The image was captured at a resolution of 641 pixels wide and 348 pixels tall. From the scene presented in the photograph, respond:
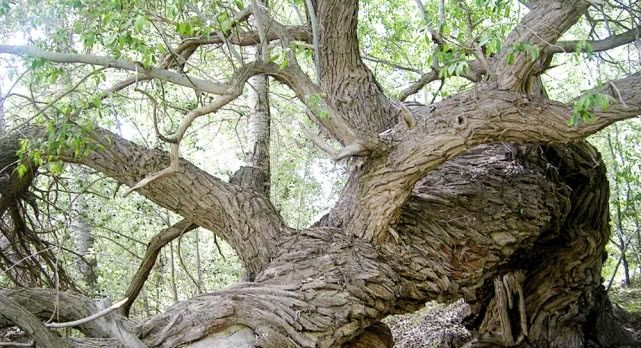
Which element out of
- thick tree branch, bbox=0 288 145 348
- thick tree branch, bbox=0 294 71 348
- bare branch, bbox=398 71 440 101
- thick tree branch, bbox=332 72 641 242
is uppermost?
bare branch, bbox=398 71 440 101

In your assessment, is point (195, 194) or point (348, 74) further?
point (348, 74)

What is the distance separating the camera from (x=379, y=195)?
4742 mm

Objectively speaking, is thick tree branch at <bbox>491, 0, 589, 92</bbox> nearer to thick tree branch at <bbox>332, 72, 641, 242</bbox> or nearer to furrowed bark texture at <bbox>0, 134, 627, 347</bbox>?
thick tree branch at <bbox>332, 72, 641, 242</bbox>

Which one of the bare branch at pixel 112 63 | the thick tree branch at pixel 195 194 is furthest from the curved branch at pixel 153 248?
the bare branch at pixel 112 63

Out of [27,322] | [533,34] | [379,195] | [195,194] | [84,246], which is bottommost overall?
[27,322]

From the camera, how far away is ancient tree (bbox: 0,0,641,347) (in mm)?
3771

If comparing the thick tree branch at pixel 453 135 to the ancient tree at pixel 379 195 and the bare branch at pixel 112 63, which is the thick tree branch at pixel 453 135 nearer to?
the ancient tree at pixel 379 195

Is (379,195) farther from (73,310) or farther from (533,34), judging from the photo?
(73,310)

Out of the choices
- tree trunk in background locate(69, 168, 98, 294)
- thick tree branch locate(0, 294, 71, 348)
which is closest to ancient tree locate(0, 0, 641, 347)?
thick tree branch locate(0, 294, 71, 348)

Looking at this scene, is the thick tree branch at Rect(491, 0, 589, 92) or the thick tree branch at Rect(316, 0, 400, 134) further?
the thick tree branch at Rect(316, 0, 400, 134)

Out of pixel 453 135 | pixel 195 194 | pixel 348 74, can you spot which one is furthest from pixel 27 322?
pixel 348 74

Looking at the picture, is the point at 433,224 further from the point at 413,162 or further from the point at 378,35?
the point at 378,35

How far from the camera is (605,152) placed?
42.3ft

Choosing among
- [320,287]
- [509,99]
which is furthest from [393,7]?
[320,287]
